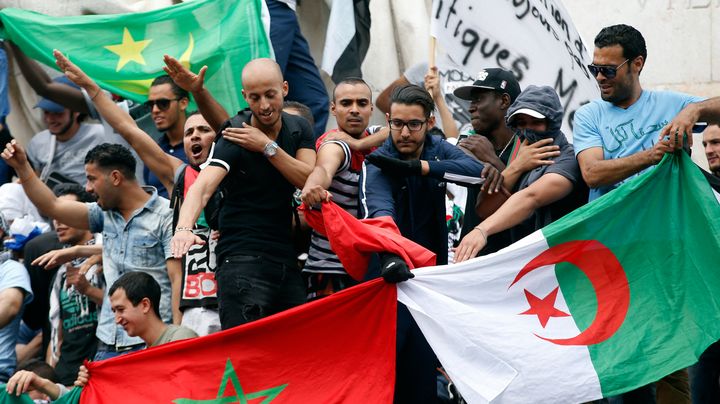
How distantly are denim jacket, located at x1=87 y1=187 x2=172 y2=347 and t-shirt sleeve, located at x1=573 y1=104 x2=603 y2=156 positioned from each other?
2706mm

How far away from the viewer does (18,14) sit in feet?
34.7

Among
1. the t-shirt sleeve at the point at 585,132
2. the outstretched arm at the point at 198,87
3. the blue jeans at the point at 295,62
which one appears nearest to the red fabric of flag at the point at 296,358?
the t-shirt sleeve at the point at 585,132

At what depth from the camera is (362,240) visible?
737 cm

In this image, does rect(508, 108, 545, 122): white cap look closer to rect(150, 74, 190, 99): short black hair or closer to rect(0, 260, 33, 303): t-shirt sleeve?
rect(150, 74, 190, 99): short black hair

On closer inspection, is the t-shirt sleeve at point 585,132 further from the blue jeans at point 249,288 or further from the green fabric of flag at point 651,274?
the blue jeans at point 249,288

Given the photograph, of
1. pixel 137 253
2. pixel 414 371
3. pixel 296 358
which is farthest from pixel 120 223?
pixel 414 371

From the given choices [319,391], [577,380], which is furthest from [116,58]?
[577,380]

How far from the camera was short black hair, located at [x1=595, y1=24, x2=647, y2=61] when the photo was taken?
25.7 ft

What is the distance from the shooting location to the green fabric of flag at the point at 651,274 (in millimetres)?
7156

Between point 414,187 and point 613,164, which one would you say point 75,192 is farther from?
point 613,164

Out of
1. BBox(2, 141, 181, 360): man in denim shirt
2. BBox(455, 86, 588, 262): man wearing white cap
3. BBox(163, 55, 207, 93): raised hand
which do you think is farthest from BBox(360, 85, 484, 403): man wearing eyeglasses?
BBox(2, 141, 181, 360): man in denim shirt

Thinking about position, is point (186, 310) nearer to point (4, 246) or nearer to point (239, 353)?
point (239, 353)

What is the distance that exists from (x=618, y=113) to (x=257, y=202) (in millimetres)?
2046

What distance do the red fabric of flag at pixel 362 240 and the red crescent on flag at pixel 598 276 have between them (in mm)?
553
